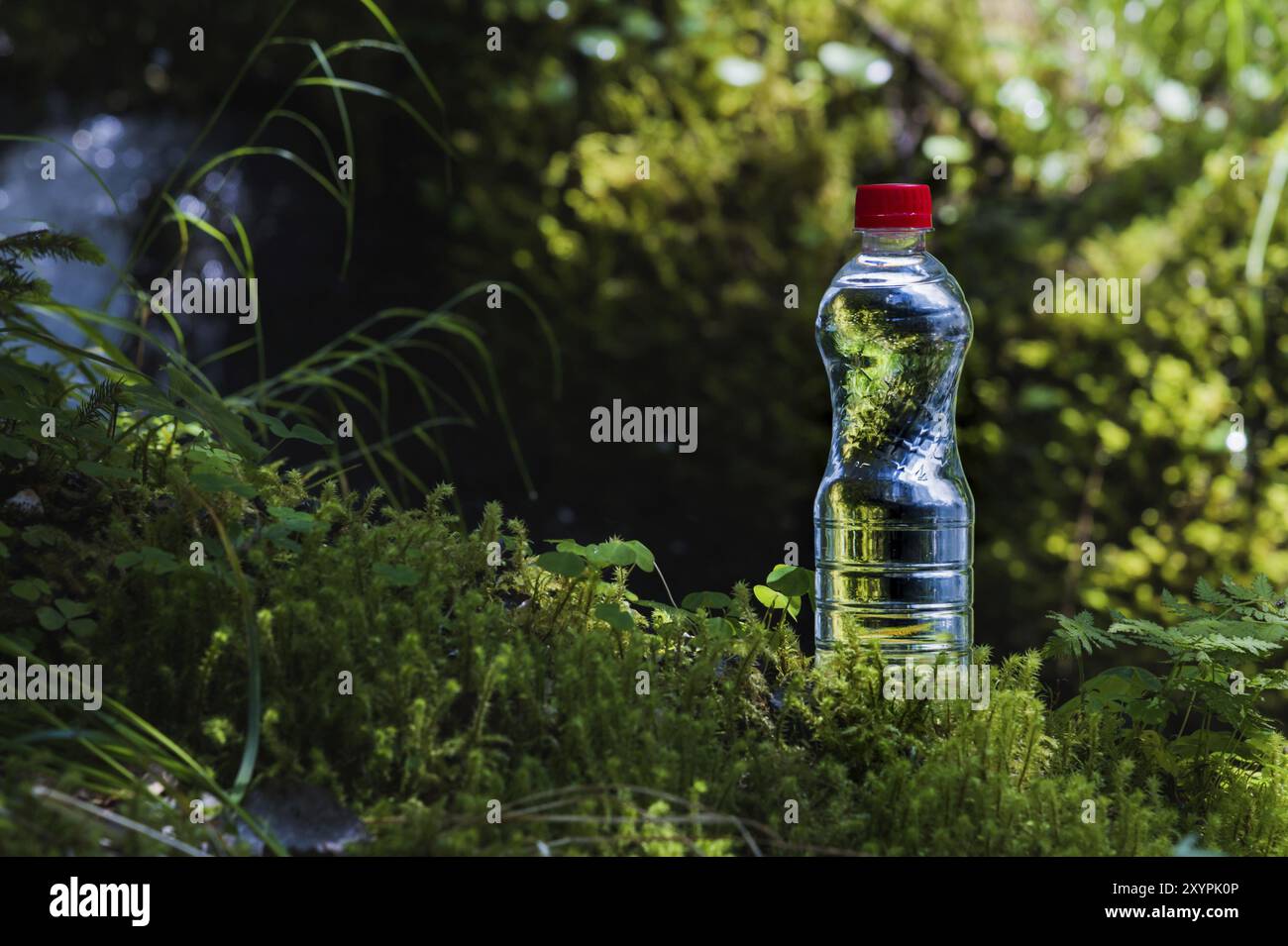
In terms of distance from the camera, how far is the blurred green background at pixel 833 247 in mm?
4281

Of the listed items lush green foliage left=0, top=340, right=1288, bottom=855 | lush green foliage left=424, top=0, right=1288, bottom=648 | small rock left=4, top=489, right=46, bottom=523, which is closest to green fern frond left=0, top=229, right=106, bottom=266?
lush green foliage left=0, top=340, right=1288, bottom=855

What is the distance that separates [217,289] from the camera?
4.82 meters

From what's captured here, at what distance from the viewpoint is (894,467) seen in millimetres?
2400

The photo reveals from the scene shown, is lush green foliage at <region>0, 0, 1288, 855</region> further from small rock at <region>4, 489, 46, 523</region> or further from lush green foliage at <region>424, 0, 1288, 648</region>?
lush green foliage at <region>424, 0, 1288, 648</region>

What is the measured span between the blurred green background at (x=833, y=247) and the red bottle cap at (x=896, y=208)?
2496mm

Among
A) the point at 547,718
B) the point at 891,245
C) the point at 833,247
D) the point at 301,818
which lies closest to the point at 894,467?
the point at 891,245

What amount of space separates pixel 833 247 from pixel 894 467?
93.2 inches

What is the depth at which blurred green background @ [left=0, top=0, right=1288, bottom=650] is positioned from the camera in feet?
14.0

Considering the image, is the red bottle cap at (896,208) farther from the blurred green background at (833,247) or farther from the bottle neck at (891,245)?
the blurred green background at (833,247)

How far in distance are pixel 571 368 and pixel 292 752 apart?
3.39m

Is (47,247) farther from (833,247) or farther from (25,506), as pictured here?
(833,247)

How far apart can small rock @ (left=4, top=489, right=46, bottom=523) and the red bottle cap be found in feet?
4.46
